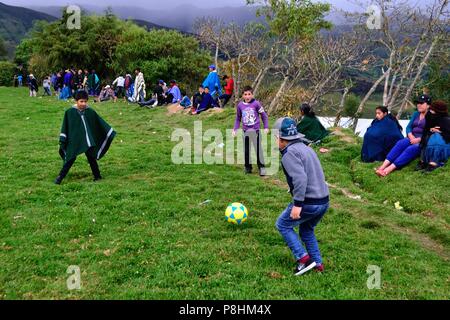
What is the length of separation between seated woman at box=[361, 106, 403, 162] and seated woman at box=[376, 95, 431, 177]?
80 centimetres

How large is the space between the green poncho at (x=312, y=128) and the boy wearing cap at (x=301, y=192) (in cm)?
929

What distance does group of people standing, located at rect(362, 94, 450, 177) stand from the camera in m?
11.4

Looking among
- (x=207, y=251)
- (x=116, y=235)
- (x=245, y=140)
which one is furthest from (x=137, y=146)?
(x=207, y=251)

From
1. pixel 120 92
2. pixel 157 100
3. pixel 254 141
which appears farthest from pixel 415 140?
pixel 120 92

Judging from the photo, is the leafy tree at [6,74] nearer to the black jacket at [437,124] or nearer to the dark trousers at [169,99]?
the dark trousers at [169,99]

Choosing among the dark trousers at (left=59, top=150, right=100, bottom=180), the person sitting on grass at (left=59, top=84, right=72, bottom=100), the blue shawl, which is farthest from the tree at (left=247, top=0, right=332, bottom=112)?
the dark trousers at (left=59, top=150, right=100, bottom=180)

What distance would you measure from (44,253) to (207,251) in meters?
2.52

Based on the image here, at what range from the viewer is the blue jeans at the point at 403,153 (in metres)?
12.1

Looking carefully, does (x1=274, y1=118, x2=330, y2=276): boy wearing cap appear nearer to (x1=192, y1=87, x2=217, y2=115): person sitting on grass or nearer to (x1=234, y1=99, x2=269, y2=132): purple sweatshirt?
(x1=234, y1=99, x2=269, y2=132): purple sweatshirt

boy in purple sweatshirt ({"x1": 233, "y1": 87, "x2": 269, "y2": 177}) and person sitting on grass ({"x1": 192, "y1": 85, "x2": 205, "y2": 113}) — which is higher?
person sitting on grass ({"x1": 192, "y1": 85, "x2": 205, "y2": 113})

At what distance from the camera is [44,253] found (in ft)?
22.2

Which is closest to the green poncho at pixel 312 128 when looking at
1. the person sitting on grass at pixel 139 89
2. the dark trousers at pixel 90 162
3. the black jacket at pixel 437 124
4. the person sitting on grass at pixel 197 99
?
the black jacket at pixel 437 124

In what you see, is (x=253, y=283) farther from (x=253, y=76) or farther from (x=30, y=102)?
(x=253, y=76)
